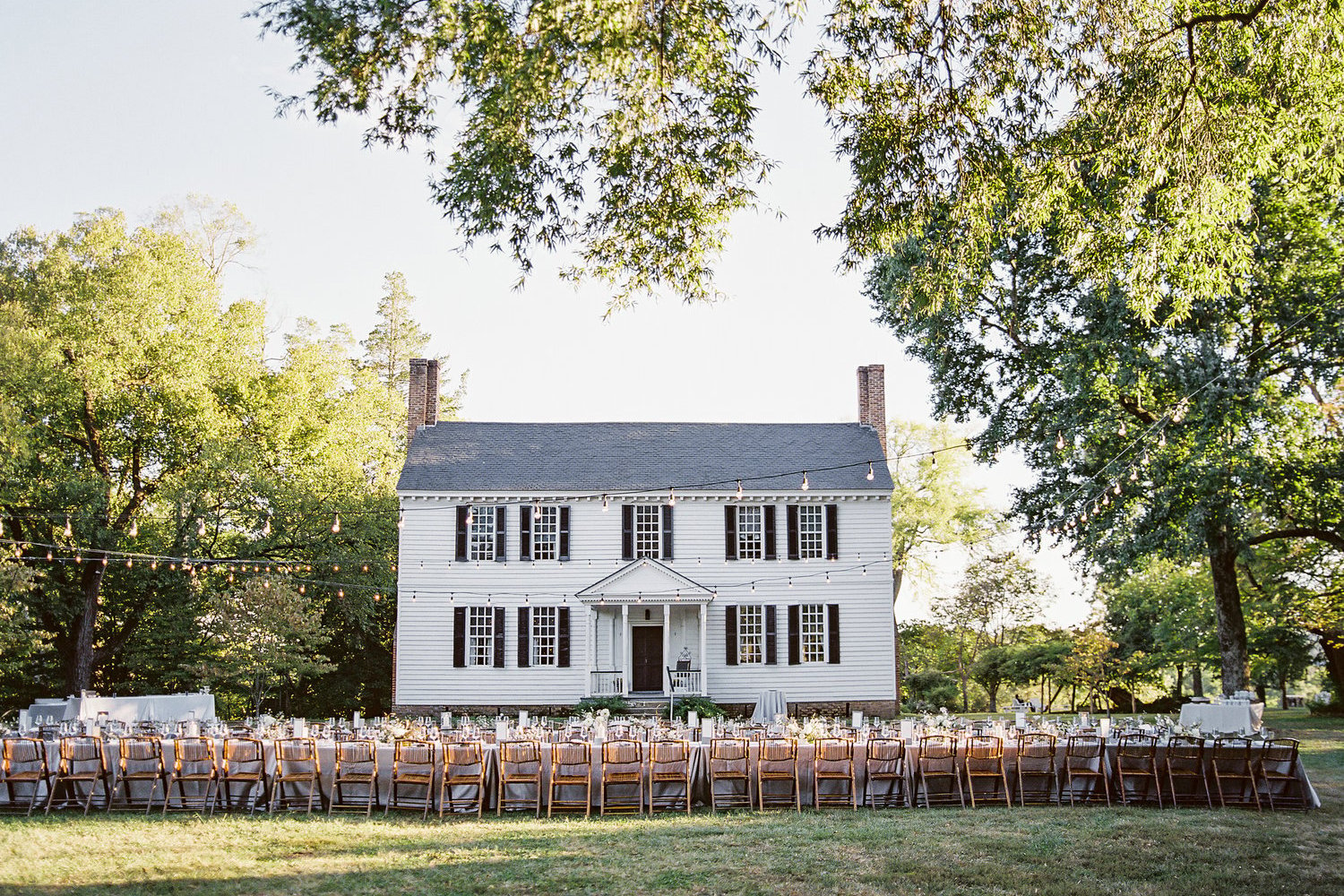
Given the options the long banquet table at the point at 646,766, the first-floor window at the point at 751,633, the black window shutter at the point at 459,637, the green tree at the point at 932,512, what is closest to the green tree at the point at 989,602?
the green tree at the point at 932,512

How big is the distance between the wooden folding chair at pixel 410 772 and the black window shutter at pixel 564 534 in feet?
46.8

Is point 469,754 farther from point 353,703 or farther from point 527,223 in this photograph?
point 353,703

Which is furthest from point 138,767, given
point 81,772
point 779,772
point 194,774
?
point 779,772

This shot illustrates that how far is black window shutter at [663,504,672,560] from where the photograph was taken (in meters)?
26.8

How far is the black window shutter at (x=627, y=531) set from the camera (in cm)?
2678

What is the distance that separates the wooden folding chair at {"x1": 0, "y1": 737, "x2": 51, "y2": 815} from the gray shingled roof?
14276 mm

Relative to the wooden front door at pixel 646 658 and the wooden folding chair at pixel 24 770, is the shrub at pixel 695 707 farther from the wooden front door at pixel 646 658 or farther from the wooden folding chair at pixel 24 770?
the wooden folding chair at pixel 24 770

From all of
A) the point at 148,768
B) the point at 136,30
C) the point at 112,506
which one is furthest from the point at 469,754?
the point at 112,506

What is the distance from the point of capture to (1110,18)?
9.30m

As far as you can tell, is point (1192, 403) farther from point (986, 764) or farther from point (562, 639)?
point (562, 639)

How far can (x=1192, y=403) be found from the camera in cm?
1938

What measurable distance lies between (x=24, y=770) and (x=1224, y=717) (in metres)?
17.5

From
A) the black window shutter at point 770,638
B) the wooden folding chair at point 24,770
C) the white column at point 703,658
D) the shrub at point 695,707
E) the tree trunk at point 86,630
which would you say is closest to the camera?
the wooden folding chair at point 24,770

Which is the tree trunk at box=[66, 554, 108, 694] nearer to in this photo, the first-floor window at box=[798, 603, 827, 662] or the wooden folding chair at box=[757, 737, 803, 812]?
the first-floor window at box=[798, 603, 827, 662]
